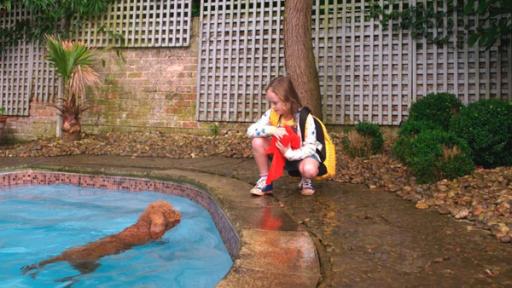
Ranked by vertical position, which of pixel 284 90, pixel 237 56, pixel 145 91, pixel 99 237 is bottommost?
pixel 99 237

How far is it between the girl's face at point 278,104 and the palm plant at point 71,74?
4.88 meters

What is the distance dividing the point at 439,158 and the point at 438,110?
1.77 meters

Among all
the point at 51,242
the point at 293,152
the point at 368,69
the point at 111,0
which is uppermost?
the point at 111,0

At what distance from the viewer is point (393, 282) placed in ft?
5.37

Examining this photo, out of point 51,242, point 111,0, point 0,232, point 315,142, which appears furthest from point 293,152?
point 111,0

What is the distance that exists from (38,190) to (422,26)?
5.40 meters

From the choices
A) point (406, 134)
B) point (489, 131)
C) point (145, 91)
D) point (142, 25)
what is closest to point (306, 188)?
point (406, 134)

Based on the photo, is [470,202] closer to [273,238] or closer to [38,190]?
[273,238]

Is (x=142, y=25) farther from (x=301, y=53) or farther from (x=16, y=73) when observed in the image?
(x=301, y=53)

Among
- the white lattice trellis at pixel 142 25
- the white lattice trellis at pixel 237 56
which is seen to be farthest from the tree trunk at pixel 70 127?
the white lattice trellis at pixel 237 56

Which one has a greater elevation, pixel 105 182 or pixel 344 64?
pixel 344 64

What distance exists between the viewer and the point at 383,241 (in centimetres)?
218

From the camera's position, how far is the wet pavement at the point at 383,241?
168 cm

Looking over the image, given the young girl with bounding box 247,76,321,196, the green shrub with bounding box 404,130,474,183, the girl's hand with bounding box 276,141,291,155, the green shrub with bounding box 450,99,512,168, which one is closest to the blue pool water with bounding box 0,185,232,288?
the young girl with bounding box 247,76,321,196
